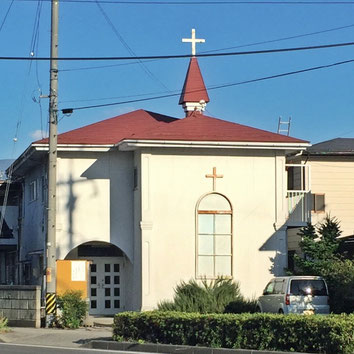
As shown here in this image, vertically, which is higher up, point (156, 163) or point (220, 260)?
point (156, 163)

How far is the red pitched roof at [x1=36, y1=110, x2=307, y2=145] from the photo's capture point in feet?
101

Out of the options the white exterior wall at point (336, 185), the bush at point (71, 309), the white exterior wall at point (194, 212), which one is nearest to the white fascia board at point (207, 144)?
the white exterior wall at point (194, 212)

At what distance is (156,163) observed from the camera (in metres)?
30.9

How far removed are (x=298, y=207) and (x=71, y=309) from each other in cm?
1114

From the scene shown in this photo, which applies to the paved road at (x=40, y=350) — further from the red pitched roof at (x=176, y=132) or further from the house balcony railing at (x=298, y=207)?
the house balcony railing at (x=298, y=207)

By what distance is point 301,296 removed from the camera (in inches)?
976

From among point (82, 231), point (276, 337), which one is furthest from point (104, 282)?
point (276, 337)

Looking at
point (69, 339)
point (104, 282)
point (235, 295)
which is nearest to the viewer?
point (69, 339)

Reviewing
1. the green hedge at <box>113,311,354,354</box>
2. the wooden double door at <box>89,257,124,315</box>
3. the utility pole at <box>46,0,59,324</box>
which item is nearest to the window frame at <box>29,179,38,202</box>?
the wooden double door at <box>89,257,124,315</box>

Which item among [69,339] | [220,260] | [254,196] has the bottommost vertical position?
[69,339]

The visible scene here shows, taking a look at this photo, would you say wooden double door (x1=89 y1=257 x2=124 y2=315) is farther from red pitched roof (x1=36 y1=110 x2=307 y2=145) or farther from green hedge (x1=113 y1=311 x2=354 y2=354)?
green hedge (x1=113 y1=311 x2=354 y2=354)

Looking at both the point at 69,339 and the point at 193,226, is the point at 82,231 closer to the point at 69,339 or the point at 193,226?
the point at 193,226

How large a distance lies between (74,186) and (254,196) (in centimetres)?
719

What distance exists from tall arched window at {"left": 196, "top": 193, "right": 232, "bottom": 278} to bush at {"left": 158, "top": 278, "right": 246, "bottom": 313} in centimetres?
527
